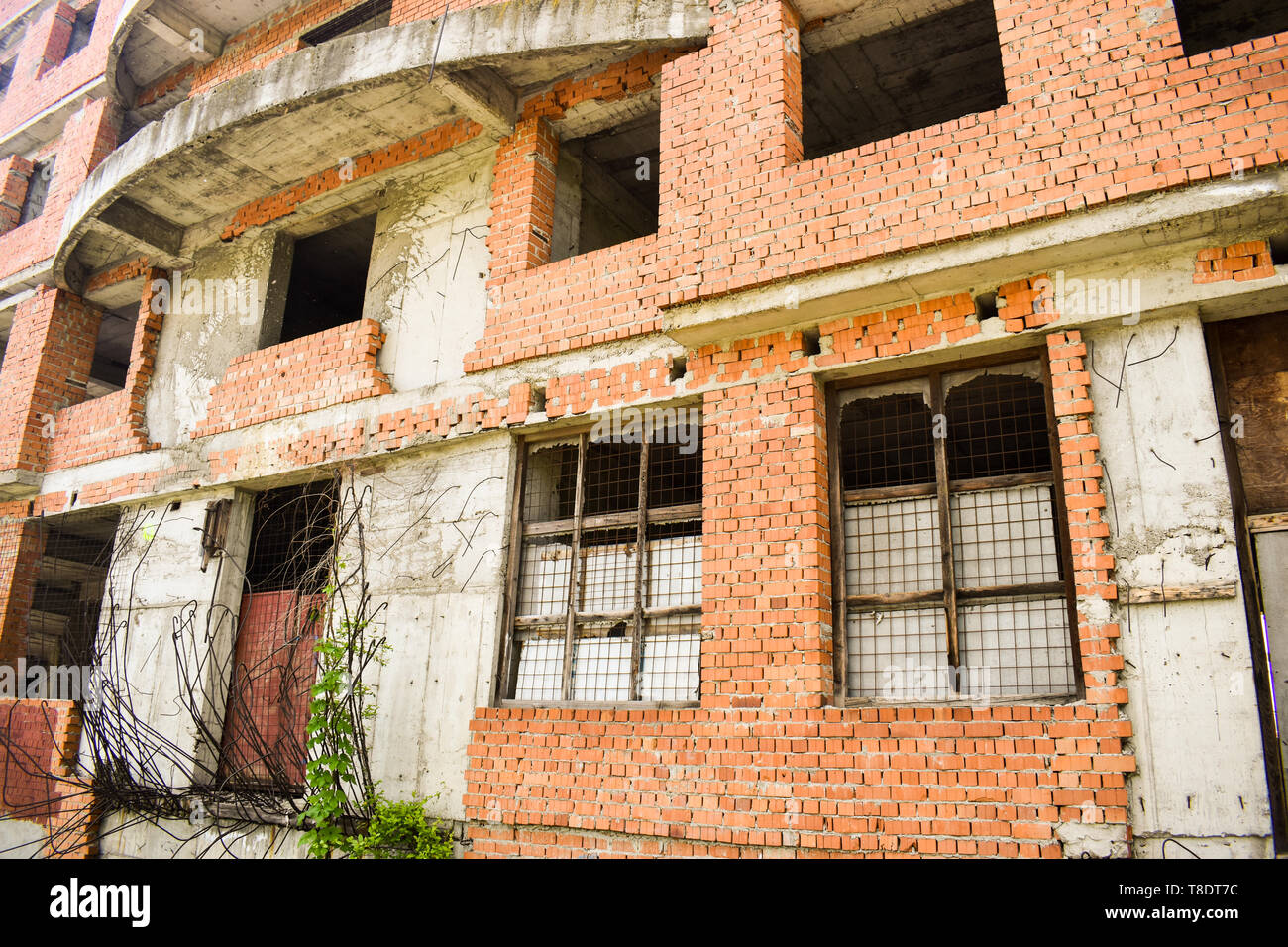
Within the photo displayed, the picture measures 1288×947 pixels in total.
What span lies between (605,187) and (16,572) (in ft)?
27.5

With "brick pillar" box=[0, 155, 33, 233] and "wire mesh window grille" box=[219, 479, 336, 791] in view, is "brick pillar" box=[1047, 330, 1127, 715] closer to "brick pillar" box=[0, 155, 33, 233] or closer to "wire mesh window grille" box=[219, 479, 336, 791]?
"wire mesh window grille" box=[219, 479, 336, 791]

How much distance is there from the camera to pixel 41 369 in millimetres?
11141

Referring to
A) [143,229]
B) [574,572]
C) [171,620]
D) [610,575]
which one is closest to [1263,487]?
[610,575]

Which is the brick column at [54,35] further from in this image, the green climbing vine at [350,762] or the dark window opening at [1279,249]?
the dark window opening at [1279,249]

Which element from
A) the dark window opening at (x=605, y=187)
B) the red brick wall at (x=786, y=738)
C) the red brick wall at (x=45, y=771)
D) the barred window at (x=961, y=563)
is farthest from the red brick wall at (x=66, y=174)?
the barred window at (x=961, y=563)

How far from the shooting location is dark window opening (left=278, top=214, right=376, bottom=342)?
34.6ft

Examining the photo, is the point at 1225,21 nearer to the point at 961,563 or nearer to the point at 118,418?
the point at 961,563

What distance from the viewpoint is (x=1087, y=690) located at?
4.49 metres

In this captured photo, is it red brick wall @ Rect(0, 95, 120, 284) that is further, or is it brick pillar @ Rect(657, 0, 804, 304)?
red brick wall @ Rect(0, 95, 120, 284)

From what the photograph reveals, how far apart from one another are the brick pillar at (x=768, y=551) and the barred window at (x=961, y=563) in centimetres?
24

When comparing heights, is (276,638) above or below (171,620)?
below

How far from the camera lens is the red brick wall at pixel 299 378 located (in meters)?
8.12

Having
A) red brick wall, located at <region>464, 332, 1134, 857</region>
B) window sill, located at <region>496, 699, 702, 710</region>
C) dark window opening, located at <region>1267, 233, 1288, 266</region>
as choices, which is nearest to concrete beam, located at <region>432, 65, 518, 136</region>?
red brick wall, located at <region>464, 332, 1134, 857</region>

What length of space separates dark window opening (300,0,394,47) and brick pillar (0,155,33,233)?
6.14 metres
